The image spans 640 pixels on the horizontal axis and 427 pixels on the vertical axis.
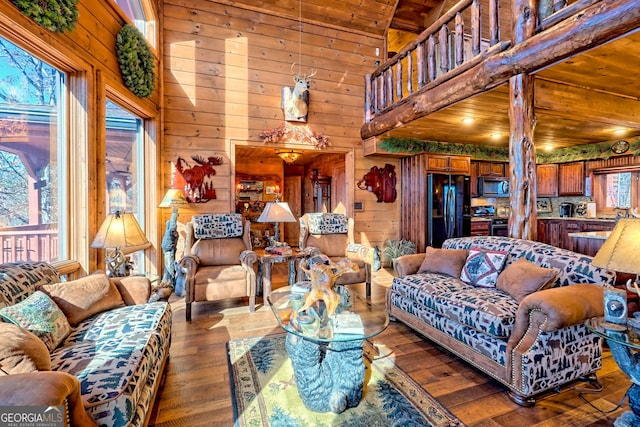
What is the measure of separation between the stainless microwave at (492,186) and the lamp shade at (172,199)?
5.89m

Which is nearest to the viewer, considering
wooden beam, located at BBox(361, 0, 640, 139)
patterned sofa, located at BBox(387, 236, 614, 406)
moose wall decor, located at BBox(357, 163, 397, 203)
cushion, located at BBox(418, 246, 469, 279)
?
patterned sofa, located at BBox(387, 236, 614, 406)

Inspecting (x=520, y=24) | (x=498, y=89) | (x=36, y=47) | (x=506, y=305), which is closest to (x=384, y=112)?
(x=498, y=89)

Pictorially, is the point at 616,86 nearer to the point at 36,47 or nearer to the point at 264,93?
the point at 264,93

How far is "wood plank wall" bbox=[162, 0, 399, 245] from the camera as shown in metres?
4.59

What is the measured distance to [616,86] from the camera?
357 centimetres

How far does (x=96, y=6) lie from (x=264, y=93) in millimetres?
2477

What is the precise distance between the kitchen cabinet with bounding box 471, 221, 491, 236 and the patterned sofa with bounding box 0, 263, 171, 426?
237 inches

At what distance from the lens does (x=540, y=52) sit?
2645 mm

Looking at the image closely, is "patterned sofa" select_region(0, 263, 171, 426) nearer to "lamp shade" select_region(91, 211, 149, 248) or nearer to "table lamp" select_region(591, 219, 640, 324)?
"lamp shade" select_region(91, 211, 149, 248)

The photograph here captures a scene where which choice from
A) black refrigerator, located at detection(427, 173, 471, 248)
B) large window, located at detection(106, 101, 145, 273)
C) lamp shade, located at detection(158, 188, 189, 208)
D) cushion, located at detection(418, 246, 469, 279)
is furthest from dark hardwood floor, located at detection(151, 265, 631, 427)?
black refrigerator, located at detection(427, 173, 471, 248)

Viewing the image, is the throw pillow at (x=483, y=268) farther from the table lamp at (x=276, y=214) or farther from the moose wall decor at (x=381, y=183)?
the moose wall decor at (x=381, y=183)

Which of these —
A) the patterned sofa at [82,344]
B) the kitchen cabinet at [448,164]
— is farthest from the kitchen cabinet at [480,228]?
the patterned sofa at [82,344]

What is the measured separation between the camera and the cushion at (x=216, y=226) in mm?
3783

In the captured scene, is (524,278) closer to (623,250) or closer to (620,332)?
(620,332)
